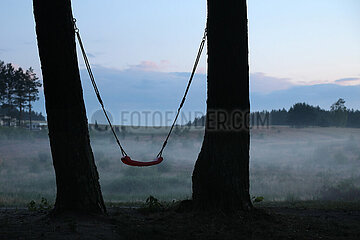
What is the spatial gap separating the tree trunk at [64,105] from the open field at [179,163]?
48.4 ft

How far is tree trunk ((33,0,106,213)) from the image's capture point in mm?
6401

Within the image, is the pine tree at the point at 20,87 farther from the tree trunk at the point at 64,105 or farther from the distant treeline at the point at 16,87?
the tree trunk at the point at 64,105

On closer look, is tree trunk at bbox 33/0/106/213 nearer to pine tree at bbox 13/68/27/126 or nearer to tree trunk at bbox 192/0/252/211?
tree trunk at bbox 192/0/252/211

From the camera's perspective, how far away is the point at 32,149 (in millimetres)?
38625

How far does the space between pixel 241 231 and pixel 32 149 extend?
35489mm

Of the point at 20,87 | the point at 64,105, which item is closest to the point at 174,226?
the point at 64,105

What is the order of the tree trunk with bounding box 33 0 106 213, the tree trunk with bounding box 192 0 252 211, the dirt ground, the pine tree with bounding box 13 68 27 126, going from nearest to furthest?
the dirt ground < the tree trunk with bounding box 33 0 106 213 < the tree trunk with bounding box 192 0 252 211 < the pine tree with bounding box 13 68 27 126

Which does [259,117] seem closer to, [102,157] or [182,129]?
[182,129]

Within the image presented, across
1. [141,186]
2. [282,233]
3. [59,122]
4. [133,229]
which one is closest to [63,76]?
[59,122]

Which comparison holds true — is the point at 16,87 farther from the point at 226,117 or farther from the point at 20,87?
the point at 226,117

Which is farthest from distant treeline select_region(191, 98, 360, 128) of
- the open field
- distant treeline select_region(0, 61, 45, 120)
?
distant treeline select_region(0, 61, 45, 120)

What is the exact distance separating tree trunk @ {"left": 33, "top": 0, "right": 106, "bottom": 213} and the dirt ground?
1.33 ft

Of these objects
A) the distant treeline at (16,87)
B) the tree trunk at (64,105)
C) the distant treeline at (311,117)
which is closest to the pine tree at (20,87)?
the distant treeline at (16,87)

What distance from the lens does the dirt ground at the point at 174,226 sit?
19.0 feet
